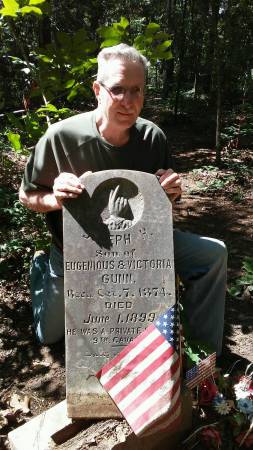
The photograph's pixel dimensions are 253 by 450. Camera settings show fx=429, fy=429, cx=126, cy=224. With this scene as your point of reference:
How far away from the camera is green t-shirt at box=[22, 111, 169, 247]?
108 inches

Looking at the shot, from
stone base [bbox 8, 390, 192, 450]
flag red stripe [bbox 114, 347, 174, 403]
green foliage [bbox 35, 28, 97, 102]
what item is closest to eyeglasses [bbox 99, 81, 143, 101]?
green foliage [bbox 35, 28, 97, 102]

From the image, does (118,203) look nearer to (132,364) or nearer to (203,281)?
(132,364)

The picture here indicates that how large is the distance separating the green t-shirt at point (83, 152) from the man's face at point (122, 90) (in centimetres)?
22

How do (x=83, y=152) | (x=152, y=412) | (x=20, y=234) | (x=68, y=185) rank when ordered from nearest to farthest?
(x=152, y=412), (x=68, y=185), (x=83, y=152), (x=20, y=234)

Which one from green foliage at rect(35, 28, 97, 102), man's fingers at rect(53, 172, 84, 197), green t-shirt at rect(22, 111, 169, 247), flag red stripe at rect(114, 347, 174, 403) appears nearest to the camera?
flag red stripe at rect(114, 347, 174, 403)

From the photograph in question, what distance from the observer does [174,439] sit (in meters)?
2.51

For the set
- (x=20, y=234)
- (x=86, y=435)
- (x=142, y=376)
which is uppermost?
(x=142, y=376)

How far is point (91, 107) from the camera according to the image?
14391mm

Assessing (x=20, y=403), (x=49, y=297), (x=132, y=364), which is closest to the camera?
(x=132, y=364)

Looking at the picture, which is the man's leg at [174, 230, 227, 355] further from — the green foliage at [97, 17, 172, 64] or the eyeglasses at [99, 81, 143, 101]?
the green foliage at [97, 17, 172, 64]

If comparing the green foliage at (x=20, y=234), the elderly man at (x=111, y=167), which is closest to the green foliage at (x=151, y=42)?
the elderly man at (x=111, y=167)

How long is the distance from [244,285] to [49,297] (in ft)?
6.74

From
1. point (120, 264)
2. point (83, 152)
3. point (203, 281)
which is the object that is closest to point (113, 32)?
point (83, 152)

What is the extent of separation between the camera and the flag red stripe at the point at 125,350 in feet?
7.42
